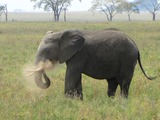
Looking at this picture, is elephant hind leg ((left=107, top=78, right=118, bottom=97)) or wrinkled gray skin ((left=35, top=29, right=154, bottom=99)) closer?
wrinkled gray skin ((left=35, top=29, right=154, bottom=99))

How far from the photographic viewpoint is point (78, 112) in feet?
22.6

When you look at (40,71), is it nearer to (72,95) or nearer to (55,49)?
(55,49)

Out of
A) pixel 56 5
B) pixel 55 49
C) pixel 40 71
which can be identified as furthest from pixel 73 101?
pixel 56 5

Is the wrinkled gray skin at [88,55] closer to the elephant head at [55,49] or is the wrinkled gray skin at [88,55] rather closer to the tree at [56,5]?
the elephant head at [55,49]

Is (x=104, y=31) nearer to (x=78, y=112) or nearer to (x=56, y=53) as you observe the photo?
(x=56, y=53)

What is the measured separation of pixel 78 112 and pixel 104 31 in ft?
7.67

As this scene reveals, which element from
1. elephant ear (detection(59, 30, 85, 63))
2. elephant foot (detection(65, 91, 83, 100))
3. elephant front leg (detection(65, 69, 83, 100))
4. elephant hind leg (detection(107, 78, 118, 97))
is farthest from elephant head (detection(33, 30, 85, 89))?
elephant hind leg (detection(107, 78, 118, 97))

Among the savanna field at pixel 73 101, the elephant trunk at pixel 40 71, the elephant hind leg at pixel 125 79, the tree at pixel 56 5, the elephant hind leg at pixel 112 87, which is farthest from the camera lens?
the tree at pixel 56 5

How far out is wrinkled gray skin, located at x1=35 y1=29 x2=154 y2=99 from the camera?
8078 mm

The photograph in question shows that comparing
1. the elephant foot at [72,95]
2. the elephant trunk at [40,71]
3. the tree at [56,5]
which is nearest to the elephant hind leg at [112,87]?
the elephant foot at [72,95]

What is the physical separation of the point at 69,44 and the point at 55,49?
0.30 meters

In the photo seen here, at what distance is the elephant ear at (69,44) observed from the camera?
806 cm

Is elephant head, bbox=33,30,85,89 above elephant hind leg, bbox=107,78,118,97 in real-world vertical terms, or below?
above

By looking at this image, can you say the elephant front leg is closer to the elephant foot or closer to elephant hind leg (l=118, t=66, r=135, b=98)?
the elephant foot
